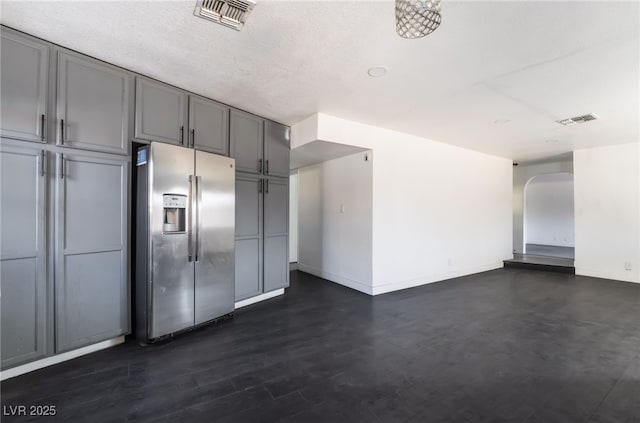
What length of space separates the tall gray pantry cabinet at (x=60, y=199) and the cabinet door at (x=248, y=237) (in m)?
1.23

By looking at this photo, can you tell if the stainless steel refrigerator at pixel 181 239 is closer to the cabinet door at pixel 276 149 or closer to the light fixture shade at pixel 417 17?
the cabinet door at pixel 276 149

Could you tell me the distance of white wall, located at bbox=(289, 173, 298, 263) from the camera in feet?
21.9

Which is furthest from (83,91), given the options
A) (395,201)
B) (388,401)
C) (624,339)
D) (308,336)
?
(624,339)

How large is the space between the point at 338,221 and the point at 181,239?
2.73 metres

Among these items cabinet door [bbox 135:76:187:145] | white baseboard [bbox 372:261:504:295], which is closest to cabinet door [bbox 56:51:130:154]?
cabinet door [bbox 135:76:187:145]

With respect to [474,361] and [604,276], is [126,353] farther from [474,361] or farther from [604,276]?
[604,276]

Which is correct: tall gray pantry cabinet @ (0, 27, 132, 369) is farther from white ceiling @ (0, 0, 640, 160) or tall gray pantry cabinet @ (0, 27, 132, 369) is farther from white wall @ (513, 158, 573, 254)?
white wall @ (513, 158, 573, 254)

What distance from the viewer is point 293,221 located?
689 cm

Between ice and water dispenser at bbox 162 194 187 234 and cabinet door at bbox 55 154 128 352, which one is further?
ice and water dispenser at bbox 162 194 187 234

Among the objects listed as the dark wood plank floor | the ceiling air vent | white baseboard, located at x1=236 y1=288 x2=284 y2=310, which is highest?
the ceiling air vent

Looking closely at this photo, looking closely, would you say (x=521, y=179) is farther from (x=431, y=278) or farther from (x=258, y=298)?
(x=258, y=298)

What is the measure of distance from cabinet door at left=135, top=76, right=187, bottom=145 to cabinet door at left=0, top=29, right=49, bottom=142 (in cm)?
64

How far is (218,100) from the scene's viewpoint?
3230 mm

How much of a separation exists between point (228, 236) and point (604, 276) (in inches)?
280
